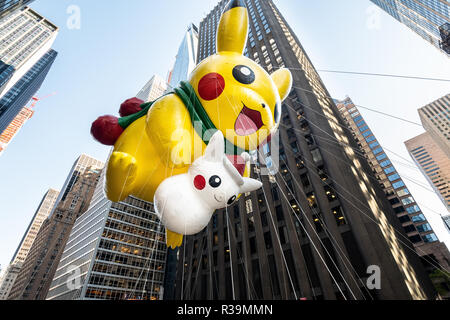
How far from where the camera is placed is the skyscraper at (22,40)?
7756 cm

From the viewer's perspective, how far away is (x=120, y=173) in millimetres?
3363

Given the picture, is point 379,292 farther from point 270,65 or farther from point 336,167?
point 270,65

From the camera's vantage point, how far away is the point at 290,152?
26438 millimetres

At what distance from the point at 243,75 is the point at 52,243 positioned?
92.3 m

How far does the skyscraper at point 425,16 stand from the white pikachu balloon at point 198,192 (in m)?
46.6

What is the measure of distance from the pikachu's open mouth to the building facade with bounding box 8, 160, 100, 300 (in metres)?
84.8

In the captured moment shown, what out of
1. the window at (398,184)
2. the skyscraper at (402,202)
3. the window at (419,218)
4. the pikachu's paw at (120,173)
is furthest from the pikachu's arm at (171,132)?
the window at (398,184)

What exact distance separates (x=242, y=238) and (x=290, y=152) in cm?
1168

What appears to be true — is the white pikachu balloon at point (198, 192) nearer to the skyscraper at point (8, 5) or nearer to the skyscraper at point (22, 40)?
the skyscraper at point (8, 5)

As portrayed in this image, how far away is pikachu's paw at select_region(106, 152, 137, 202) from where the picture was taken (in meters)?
3.36

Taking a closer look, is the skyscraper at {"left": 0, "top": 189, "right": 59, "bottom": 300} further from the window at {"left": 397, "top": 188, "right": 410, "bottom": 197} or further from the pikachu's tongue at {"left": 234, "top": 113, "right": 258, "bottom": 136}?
the window at {"left": 397, "top": 188, "right": 410, "bottom": 197}

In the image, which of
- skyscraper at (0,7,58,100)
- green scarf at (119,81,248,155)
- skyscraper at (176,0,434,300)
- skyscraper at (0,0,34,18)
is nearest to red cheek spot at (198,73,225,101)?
green scarf at (119,81,248,155)

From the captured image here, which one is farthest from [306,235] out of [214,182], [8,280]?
[8,280]

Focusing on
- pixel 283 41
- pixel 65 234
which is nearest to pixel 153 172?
pixel 283 41
